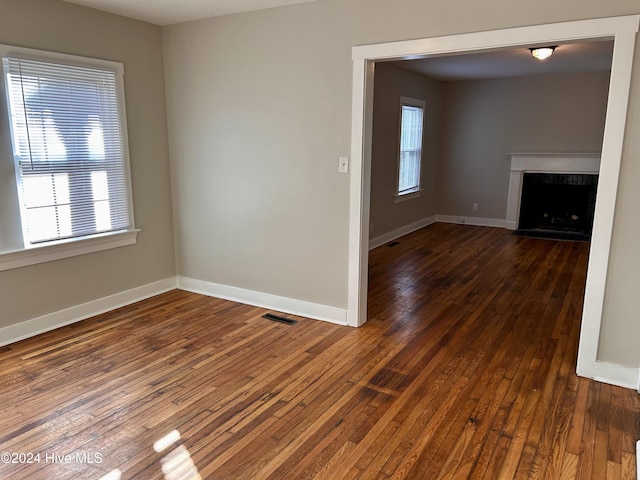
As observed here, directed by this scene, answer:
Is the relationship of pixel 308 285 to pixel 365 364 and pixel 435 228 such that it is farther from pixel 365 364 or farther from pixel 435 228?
pixel 435 228

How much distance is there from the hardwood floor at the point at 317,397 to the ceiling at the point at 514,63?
2.99 m

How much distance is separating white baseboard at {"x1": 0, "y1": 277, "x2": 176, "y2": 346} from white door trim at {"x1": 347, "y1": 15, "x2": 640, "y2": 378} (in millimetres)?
2016

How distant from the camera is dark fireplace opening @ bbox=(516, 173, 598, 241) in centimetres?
731

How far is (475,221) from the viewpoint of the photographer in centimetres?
816

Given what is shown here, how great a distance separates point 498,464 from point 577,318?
2.20 m

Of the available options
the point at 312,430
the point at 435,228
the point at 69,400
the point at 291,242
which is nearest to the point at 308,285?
the point at 291,242

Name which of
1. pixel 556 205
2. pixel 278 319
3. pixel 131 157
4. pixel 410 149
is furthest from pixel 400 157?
pixel 131 157

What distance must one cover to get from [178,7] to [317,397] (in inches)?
119

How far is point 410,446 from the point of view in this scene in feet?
7.25

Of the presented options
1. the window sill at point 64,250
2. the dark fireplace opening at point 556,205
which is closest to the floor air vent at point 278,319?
the window sill at point 64,250

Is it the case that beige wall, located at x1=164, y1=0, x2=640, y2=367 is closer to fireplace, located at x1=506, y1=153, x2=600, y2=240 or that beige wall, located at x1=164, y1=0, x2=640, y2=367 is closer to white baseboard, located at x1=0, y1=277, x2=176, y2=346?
white baseboard, located at x1=0, y1=277, x2=176, y2=346

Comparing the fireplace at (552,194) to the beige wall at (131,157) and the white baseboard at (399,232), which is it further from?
the beige wall at (131,157)

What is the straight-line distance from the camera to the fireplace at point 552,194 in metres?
7.18

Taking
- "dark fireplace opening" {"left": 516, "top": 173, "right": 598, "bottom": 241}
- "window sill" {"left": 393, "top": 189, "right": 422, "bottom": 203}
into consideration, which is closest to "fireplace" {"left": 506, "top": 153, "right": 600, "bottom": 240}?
"dark fireplace opening" {"left": 516, "top": 173, "right": 598, "bottom": 241}
